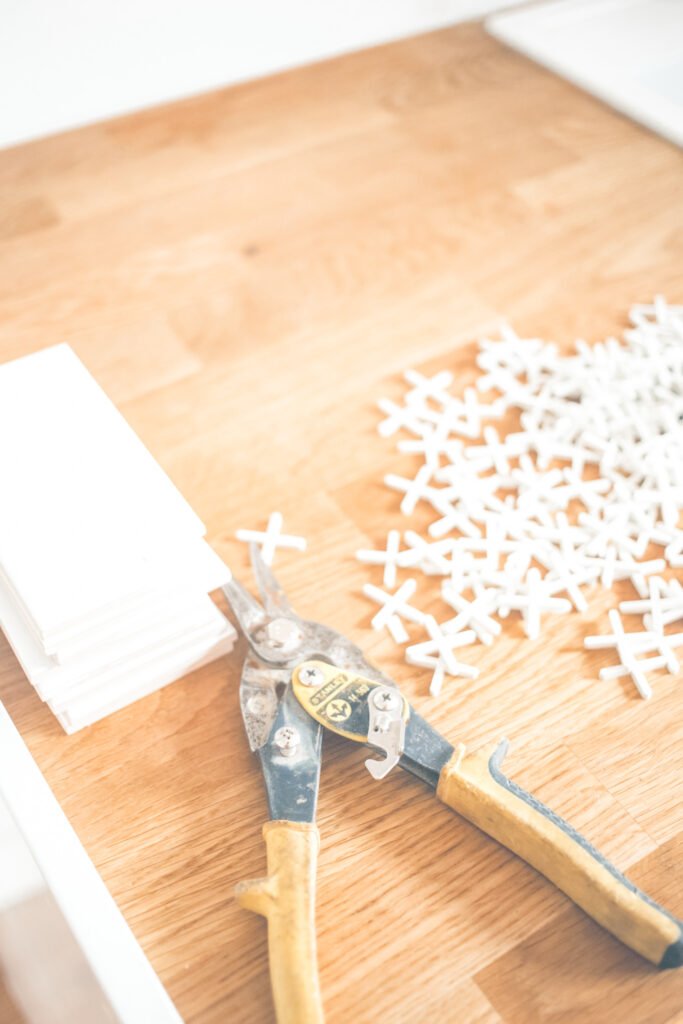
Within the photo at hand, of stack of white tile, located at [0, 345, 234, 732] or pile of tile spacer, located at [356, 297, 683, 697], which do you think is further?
pile of tile spacer, located at [356, 297, 683, 697]

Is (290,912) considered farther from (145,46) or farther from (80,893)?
(145,46)

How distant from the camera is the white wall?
4.12ft

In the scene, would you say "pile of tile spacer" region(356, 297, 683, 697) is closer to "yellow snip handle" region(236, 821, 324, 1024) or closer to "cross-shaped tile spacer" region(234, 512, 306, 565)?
"cross-shaped tile spacer" region(234, 512, 306, 565)

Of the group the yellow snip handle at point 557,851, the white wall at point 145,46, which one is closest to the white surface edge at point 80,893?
the yellow snip handle at point 557,851

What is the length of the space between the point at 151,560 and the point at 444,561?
0.89ft

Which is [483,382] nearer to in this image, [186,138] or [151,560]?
[151,560]

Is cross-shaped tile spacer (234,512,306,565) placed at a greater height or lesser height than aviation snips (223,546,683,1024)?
lesser

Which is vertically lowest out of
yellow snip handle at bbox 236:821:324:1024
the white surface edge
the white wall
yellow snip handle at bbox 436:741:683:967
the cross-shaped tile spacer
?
the white surface edge

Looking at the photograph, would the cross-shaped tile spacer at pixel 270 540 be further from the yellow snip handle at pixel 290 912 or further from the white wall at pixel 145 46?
the white wall at pixel 145 46

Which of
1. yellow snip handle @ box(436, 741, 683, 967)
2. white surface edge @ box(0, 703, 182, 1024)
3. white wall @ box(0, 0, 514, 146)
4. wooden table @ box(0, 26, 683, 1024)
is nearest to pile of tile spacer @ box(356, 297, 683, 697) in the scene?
wooden table @ box(0, 26, 683, 1024)

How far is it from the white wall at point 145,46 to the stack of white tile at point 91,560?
2.15 feet

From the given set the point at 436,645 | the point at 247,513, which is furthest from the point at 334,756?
the point at 247,513

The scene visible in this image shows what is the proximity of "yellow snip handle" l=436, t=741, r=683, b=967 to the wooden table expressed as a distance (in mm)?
36

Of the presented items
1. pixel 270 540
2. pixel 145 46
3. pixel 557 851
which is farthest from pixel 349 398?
pixel 145 46
